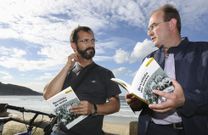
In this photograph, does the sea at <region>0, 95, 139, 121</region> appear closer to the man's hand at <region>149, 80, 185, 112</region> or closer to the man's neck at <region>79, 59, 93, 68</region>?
the man's neck at <region>79, 59, 93, 68</region>

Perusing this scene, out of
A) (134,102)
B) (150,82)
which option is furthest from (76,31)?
(150,82)

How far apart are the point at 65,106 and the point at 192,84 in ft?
5.02

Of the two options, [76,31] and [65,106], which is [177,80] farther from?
[76,31]

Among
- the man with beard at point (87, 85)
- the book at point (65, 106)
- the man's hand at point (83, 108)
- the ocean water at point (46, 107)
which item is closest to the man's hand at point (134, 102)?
the ocean water at point (46, 107)

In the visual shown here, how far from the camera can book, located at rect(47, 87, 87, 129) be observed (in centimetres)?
429

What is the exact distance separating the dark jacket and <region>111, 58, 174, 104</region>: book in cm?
38

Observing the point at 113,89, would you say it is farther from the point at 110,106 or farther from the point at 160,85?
the point at 160,85

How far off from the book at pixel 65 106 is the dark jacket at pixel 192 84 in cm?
83

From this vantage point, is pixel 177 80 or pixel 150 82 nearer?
pixel 150 82

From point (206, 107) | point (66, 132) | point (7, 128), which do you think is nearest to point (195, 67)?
point (206, 107)

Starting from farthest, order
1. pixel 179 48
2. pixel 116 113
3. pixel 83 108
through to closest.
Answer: pixel 116 113 → pixel 83 108 → pixel 179 48

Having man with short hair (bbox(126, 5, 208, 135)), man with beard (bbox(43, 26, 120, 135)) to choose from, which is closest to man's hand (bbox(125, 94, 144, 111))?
man with short hair (bbox(126, 5, 208, 135))

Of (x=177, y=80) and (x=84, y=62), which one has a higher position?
(x=84, y=62)

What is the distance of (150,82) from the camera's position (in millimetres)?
3270
